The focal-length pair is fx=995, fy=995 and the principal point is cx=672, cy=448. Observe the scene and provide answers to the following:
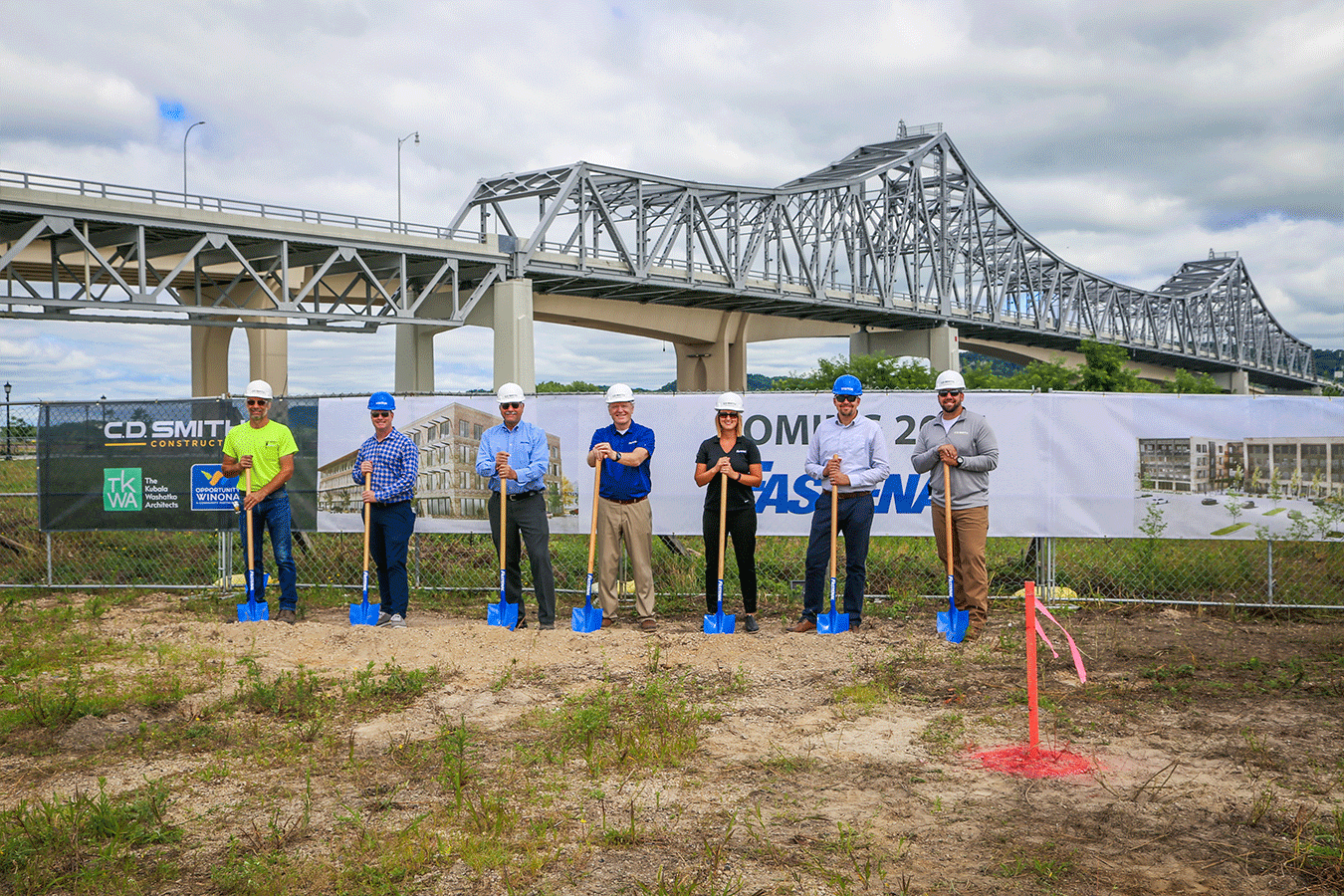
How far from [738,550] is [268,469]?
4.12 m

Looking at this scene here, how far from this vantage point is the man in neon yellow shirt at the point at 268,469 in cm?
856

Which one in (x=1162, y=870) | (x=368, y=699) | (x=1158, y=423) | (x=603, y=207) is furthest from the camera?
(x=603, y=207)

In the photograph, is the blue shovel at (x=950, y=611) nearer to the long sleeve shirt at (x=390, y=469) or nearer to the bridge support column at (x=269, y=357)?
the long sleeve shirt at (x=390, y=469)

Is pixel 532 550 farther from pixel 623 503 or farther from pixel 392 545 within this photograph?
pixel 392 545

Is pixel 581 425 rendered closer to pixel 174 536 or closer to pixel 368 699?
pixel 368 699

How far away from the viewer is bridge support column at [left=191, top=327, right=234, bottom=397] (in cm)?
3762

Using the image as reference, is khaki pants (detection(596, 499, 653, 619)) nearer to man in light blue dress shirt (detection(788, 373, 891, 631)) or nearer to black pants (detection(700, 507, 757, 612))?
black pants (detection(700, 507, 757, 612))

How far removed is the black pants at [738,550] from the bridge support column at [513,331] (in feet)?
87.3

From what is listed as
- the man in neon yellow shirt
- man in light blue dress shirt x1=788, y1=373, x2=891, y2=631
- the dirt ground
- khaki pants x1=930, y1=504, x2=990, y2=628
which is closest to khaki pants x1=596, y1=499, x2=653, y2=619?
the dirt ground

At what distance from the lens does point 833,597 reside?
784 cm

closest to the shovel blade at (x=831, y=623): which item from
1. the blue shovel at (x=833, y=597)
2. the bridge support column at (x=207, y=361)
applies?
the blue shovel at (x=833, y=597)

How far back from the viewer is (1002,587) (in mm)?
9227

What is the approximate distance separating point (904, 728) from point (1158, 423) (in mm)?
4799

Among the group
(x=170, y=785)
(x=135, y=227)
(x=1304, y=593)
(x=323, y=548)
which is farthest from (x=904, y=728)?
(x=135, y=227)
